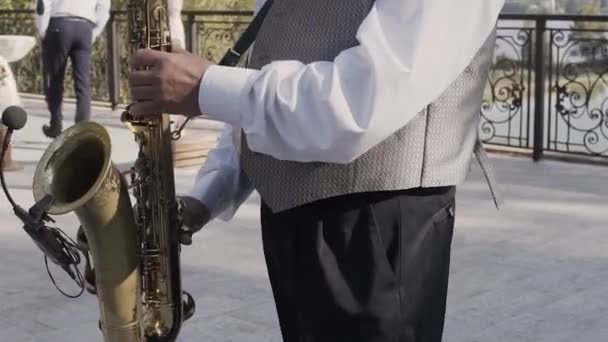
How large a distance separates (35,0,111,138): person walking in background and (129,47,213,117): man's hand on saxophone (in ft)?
25.1

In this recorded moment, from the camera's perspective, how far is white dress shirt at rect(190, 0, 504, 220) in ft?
6.20

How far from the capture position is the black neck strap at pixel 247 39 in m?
2.18

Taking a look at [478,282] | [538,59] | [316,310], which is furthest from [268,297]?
[538,59]

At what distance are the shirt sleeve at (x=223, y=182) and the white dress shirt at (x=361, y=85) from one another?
494 mm

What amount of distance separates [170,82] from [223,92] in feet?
0.36

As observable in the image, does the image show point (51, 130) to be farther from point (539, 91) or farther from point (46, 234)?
point (46, 234)

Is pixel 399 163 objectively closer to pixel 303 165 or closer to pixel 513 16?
pixel 303 165

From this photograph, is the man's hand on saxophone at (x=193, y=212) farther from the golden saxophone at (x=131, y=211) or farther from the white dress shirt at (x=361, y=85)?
the white dress shirt at (x=361, y=85)

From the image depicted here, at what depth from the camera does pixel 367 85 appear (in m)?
1.89

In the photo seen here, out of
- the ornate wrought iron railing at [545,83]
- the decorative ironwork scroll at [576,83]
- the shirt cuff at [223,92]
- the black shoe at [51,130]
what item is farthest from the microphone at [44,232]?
the black shoe at [51,130]

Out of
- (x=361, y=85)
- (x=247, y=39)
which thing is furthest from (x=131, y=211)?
(x=361, y=85)

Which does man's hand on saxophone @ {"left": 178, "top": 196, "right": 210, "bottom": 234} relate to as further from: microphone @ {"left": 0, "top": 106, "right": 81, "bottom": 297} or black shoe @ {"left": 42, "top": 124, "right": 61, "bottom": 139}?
black shoe @ {"left": 42, "top": 124, "right": 61, "bottom": 139}

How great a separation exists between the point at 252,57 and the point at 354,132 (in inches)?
15.7

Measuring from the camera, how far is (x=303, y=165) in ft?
6.85
